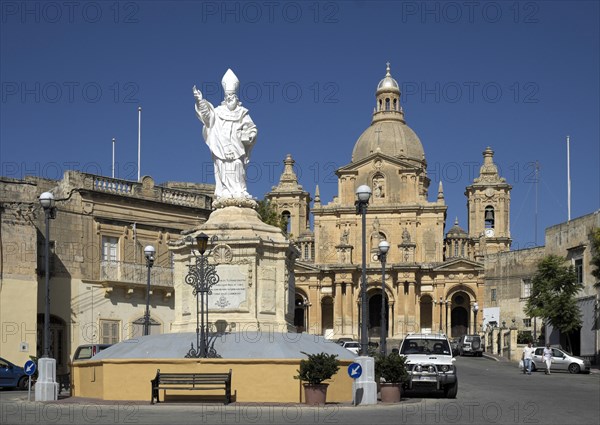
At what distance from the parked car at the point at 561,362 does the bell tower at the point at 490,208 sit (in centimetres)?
5869

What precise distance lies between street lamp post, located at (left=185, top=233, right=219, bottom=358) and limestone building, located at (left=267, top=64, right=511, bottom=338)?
61.0 meters

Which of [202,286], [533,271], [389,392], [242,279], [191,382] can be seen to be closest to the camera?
Answer: [191,382]

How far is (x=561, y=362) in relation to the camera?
43.8m

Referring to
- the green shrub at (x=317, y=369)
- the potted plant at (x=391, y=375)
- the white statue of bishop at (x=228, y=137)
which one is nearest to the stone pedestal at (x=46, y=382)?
the green shrub at (x=317, y=369)

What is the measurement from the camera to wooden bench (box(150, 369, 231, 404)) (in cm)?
2228

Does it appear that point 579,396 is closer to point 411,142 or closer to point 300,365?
point 300,365

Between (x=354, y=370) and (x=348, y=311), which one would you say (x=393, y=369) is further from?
(x=348, y=311)

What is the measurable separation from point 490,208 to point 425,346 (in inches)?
3153

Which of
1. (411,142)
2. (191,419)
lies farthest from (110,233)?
(411,142)

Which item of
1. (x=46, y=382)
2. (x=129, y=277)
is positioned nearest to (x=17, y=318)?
(x=129, y=277)

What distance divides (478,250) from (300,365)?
80433 millimetres

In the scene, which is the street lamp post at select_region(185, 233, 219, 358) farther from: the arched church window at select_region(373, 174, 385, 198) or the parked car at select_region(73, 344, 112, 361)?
the arched church window at select_region(373, 174, 385, 198)

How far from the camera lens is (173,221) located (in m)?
48.3

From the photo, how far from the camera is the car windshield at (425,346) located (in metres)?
27.0
